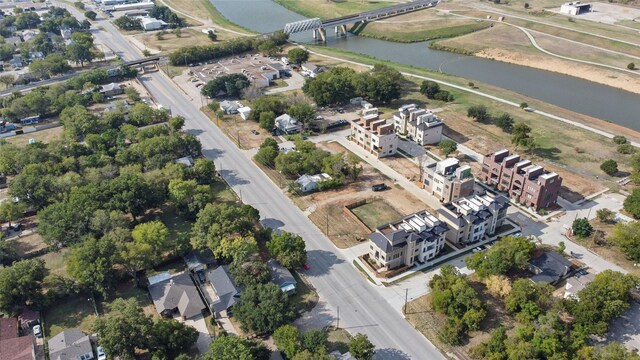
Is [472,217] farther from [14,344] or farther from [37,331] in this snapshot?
[14,344]

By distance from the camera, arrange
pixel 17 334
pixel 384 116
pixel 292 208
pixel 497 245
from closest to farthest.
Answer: pixel 17 334, pixel 497 245, pixel 292 208, pixel 384 116

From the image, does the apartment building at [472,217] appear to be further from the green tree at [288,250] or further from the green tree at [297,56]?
the green tree at [297,56]

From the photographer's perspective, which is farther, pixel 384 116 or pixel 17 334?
pixel 384 116

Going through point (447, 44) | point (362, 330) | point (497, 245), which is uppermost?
point (447, 44)

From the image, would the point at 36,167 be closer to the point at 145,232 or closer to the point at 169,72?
the point at 145,232

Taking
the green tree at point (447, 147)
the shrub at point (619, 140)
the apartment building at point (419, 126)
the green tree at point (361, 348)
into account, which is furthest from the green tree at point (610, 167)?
the green tree at point (361, 348)

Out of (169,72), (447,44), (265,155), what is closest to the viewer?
(265,155)

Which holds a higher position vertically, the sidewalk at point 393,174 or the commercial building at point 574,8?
the commercial building at point 574,8

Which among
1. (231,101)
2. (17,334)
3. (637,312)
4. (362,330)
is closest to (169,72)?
(231,101)
